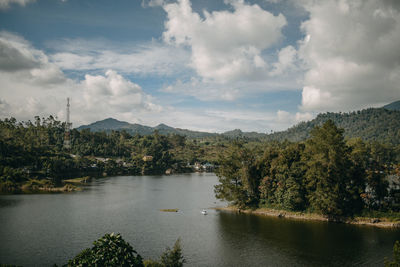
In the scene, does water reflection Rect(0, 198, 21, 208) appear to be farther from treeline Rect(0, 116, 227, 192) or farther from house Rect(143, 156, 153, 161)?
house Rect(143, 156, 153, 161)

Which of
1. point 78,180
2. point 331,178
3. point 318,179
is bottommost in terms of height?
point 78,180

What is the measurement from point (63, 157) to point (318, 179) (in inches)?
4145

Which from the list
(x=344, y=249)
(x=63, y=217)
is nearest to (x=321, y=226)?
(x=344, y=249)

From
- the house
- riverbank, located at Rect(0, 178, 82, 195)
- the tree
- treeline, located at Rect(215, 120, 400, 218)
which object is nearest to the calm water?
the tree

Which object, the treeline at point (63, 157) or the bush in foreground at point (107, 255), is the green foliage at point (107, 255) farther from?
the treeline at point (63, 157)

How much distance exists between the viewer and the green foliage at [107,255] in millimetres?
19094

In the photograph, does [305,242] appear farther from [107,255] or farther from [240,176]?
[107,255]

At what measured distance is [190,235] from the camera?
44.2 m

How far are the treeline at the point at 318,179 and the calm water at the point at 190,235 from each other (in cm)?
411

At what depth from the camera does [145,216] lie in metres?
56.3

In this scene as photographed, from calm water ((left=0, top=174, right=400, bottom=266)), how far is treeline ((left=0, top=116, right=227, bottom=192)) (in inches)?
1263

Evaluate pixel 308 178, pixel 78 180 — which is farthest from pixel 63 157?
pixel 308 178

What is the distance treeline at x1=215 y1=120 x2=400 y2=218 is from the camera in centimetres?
4941

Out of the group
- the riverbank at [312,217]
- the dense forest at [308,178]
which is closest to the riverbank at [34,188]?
the dense forest at [308,178]
